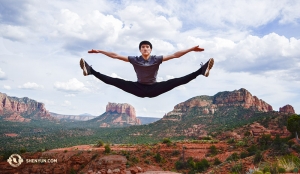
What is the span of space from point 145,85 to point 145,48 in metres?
0.97

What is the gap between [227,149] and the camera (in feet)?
140

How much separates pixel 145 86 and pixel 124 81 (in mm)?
645

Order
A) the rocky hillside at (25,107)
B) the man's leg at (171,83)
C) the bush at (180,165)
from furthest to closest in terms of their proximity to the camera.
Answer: the rocky hillside at (25,107), the bush at (180,165), the man's leg at (171,83)

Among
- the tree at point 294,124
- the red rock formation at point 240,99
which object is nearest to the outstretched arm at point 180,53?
the tree at point 294,124

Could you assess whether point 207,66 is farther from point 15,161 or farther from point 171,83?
point 15,161

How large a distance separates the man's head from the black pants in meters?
0.83

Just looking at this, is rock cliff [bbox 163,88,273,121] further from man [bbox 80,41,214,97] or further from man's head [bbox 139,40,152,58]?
man's head [bbox 139,40,152,58]

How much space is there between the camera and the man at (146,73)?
256 inches

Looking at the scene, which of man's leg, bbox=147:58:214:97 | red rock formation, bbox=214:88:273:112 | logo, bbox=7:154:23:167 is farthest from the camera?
red rock formation, bbox=214:88:273:112

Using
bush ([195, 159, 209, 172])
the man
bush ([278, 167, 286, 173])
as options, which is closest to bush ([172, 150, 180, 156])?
bush ([195, 159, 209, 172])

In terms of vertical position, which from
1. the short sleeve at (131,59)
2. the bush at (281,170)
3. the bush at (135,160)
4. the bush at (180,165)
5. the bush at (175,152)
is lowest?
the bush at (180,165)

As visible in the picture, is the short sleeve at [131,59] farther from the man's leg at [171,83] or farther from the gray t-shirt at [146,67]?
the man's leg at [171,83]

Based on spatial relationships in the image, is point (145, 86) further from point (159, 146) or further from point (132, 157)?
point (159, 146)

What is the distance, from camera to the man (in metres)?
6.50
